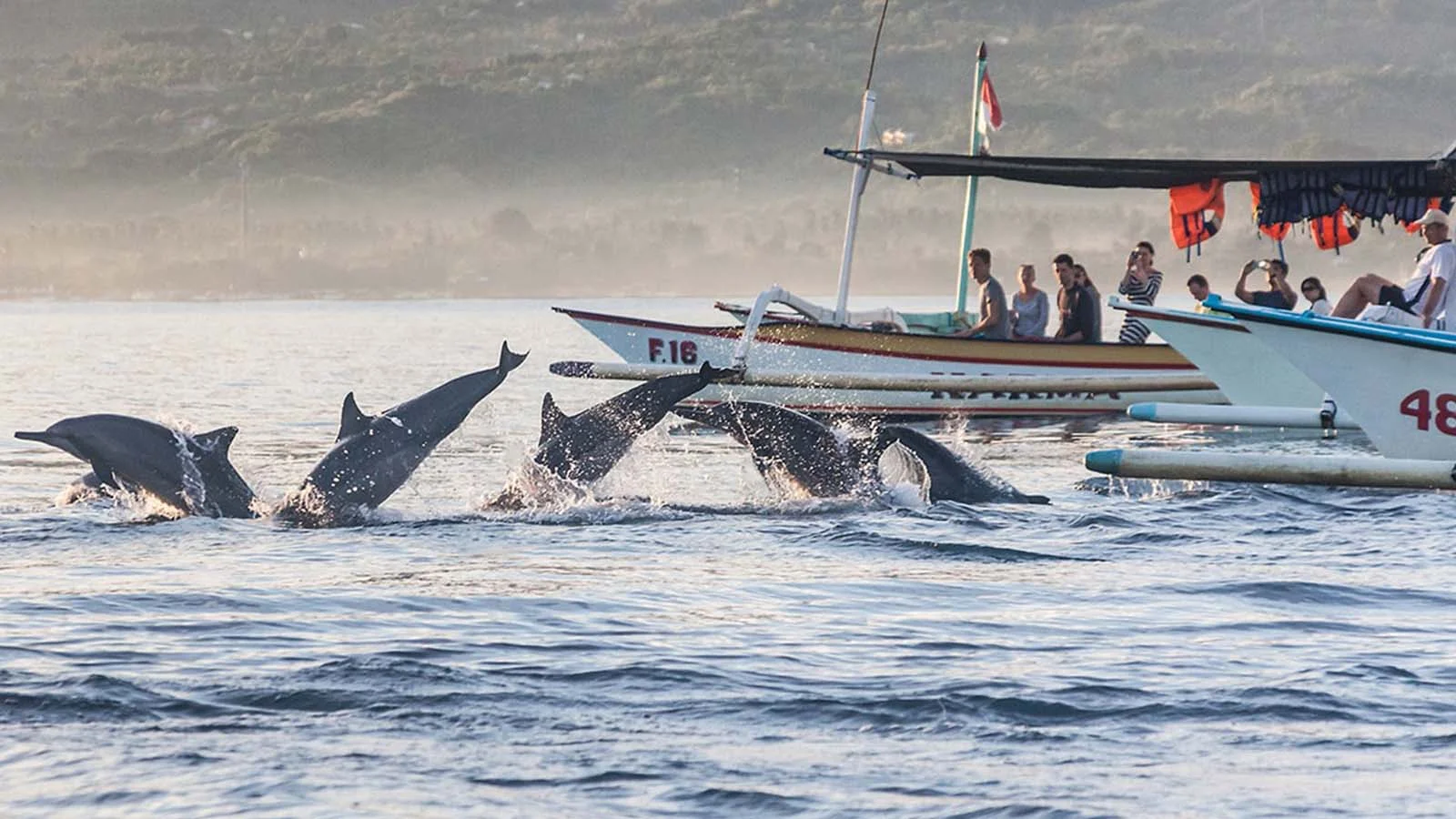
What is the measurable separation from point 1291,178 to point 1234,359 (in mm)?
2764

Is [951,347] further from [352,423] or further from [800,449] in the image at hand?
[352,423]

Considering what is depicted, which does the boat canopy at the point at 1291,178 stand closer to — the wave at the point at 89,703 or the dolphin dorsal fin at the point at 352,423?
the dolphin dorsal fin at the point at 352,423

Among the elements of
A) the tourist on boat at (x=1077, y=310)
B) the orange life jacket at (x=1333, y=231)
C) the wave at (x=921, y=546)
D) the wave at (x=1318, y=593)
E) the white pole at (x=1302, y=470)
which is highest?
the orange life jacket at (x=1333, y=231)

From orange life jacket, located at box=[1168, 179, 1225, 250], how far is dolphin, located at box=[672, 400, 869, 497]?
808 cm

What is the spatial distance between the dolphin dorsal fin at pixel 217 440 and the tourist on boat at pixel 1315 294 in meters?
13.7

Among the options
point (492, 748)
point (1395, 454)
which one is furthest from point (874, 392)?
point (492, 748)

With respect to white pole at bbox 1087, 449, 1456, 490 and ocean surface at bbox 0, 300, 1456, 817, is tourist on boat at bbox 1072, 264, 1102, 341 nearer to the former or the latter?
ocean surface at bbox 0, 300, 1456, 817

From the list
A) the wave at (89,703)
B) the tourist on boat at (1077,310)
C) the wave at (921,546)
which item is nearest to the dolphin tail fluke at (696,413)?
the wave at (921,546)

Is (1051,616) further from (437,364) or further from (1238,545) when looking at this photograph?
(437,364)

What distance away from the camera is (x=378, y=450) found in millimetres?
16250

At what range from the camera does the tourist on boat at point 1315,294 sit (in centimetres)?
2495

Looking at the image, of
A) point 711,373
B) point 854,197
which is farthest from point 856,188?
point 711,373

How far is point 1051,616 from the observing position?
11922 mm

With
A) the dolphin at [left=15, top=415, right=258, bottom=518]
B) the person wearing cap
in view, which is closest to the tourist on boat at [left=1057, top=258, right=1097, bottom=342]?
the person wearing cap
